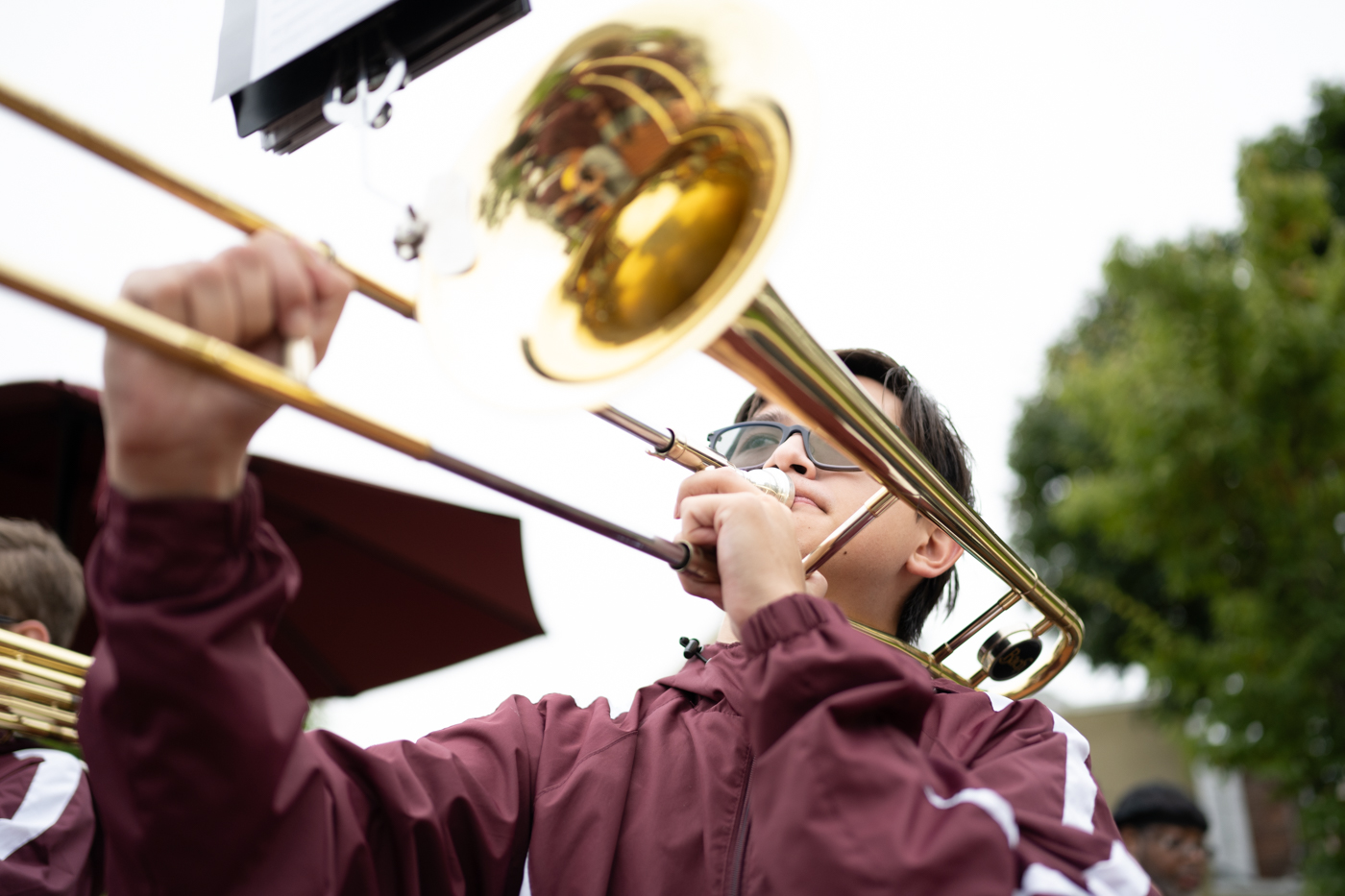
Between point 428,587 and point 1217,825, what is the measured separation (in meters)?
20.4

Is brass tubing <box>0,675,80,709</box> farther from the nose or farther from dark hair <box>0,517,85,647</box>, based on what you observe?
the nose

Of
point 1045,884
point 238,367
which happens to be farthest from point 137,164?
point 1045,884

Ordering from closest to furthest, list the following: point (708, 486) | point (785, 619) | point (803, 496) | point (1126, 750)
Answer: point (785, 619) → point (708, 486) → point (803, 496) → point (1126, 750)

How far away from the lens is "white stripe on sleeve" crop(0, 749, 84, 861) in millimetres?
1890

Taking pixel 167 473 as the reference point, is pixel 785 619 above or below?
below

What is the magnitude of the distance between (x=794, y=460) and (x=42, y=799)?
164cm

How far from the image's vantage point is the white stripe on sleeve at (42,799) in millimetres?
1890

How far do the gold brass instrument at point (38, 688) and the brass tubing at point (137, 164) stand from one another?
147 centimetres

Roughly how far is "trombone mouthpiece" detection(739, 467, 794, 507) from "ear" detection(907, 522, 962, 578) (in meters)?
0.49

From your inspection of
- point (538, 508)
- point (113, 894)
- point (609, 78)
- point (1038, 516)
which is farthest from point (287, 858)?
point (1038, 516)

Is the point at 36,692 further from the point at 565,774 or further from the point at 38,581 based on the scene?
the point at 565,774

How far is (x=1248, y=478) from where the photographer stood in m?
7.10

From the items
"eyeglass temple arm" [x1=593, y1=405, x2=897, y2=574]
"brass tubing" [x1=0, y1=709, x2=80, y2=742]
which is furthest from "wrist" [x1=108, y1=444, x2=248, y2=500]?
"brass tubing" [x1=0, y1=709, x2=80, y2=742]

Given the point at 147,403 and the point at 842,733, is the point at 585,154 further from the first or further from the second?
the point at 842,733
